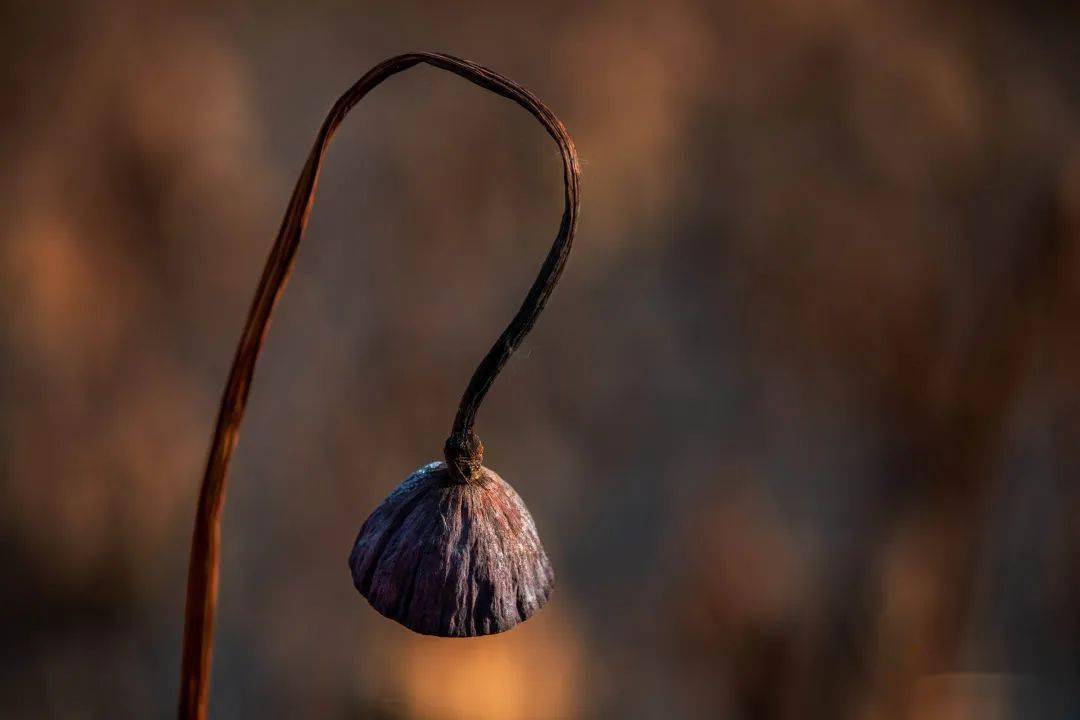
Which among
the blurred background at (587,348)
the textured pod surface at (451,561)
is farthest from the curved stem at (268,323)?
the blurred background at (587,348)

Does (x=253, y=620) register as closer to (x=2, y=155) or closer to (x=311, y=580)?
(x=311, y=580)

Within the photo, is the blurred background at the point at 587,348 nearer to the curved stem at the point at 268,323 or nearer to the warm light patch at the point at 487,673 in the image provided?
the warm light patch at the point at 487,673

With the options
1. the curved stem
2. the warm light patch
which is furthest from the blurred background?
the curved stem

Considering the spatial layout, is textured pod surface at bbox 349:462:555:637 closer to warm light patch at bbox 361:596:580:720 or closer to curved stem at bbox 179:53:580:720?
curved stem at bbox 179:53:580:720

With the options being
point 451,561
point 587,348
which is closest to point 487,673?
point 587,348

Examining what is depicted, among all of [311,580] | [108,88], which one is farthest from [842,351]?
[108,88]

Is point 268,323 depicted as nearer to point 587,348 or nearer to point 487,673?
point 587,348
